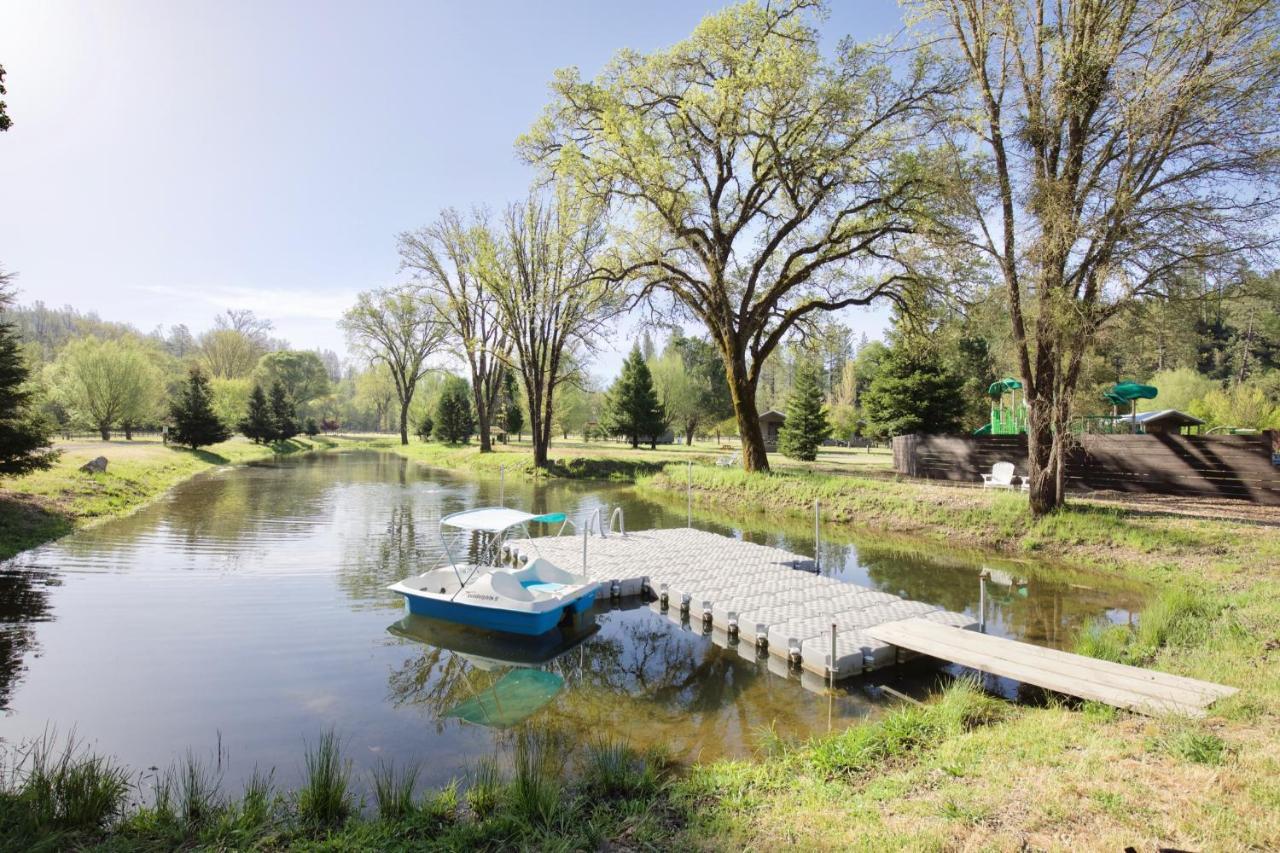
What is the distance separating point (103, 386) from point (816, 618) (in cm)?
5211

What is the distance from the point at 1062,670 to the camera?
684 centimetres

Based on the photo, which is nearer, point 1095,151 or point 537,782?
point 537,782

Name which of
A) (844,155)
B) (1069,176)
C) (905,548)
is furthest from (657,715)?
(844,155)

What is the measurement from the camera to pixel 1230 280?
40.3ft

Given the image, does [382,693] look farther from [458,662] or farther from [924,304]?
[924,304]

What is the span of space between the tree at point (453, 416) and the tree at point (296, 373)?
71.1 feet

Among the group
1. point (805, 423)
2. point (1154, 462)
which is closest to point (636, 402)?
point (805, 423)

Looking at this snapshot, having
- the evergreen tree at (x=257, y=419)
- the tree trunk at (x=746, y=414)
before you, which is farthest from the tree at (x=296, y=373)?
the tree trunk at (x=746, y=414)

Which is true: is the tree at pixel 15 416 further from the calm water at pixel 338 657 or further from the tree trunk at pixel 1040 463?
the tree trunk at pixel 1040 463

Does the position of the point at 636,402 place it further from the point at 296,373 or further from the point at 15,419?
the point at 296,373

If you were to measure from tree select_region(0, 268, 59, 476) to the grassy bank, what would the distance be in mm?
1394

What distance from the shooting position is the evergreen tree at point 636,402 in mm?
52125

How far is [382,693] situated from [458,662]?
1.35 meters

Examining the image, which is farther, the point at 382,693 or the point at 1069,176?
the point at 1069,176
